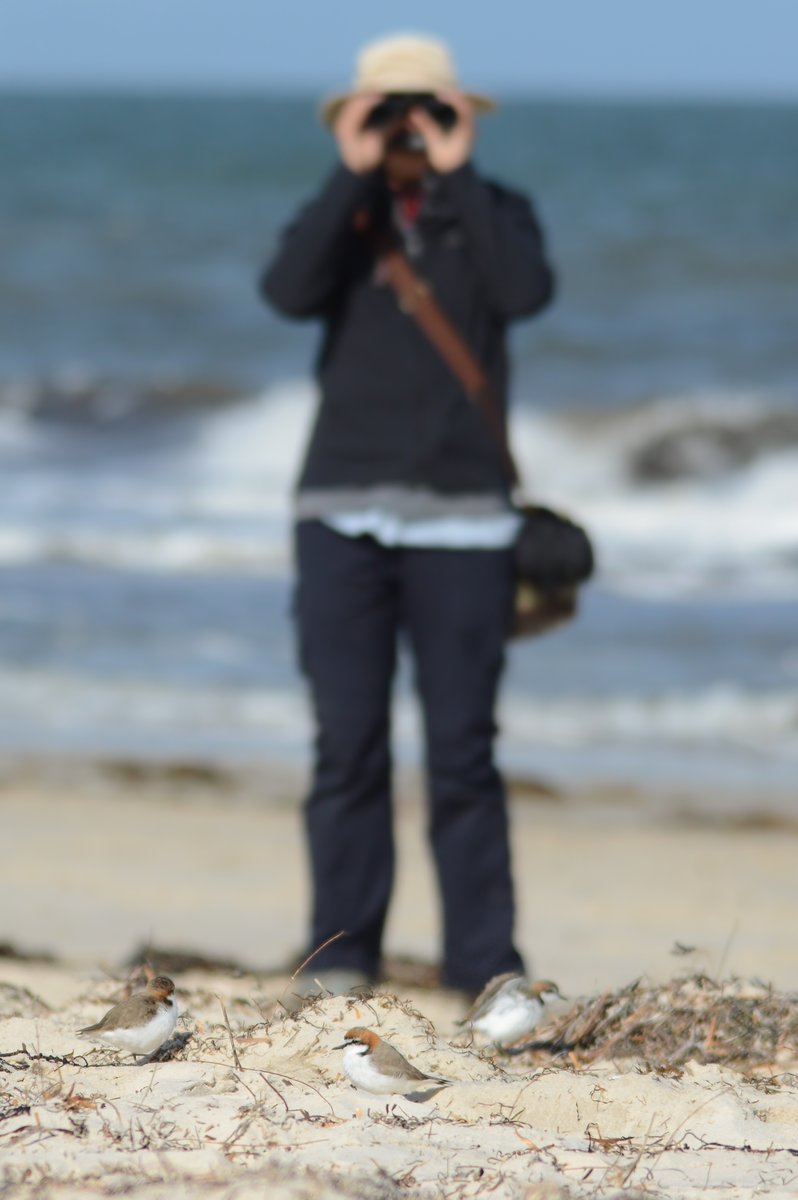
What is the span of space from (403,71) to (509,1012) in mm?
1825

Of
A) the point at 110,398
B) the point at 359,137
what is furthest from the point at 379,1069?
the point at 110,398

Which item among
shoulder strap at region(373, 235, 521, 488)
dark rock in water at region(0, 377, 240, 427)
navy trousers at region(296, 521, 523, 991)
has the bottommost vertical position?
navy trousers at region(296, 521, 523, 991)

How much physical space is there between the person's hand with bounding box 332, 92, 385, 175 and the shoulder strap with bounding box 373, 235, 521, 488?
0.15 metres

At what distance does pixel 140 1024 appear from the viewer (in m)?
2.59

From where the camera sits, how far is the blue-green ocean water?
7113 millimetres

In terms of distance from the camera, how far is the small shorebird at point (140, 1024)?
102 inches

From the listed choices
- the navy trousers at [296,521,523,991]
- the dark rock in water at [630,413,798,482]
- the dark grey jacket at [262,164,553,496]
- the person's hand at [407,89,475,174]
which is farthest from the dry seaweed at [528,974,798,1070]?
the dark rock in water at [630,413,798,482]

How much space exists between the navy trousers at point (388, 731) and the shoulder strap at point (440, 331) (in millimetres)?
278

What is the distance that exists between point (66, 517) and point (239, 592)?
2.39m

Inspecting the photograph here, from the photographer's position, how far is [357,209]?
11.3 feet

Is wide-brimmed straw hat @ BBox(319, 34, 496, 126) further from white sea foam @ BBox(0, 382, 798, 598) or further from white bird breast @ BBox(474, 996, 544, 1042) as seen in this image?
white sea foam @ BBox(0, 382, 798, 598)

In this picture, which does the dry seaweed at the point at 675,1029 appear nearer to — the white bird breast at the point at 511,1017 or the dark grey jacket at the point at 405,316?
the white bird breast at the point at 511,1017

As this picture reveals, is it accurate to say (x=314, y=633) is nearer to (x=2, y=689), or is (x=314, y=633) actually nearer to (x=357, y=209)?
(x=357, y=209)

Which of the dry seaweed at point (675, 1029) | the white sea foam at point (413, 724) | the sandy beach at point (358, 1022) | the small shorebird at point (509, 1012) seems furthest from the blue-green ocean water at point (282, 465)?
the small shorebird at point (509, 1012)
